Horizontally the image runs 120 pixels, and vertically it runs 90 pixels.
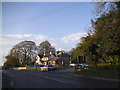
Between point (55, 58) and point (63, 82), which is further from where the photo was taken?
point (55, 58)

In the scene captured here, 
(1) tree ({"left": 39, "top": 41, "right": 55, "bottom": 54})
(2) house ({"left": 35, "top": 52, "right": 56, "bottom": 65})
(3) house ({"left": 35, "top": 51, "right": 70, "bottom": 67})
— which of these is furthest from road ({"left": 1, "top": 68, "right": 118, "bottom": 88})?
(2) house ({"left": 35, "top": 52, "right": 56, "bottom": 65})

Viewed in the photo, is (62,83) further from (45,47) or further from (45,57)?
(45,57)

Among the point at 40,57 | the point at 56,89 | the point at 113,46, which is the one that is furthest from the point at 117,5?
the point at 40,57

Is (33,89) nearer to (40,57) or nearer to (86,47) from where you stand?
(86,47)

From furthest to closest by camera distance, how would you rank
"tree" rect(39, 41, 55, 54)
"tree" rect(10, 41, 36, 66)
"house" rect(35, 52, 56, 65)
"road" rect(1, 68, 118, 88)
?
"house" rect(35, 52, 56, 65) < "tree" rect(39, 41, 55, 54) < "tree" rect(10, 41, 36, 66) < "road" rect(1, 68, 118, 88)

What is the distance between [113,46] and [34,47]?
2382 inches

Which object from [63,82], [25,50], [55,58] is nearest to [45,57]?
[55,58]

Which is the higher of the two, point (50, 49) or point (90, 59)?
point (50, 49)

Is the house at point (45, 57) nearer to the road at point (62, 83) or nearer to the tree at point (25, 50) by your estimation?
the tree at point (25, 50)

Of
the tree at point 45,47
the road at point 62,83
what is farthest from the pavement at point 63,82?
the tree at point 45,47

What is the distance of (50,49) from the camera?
85.6 metres

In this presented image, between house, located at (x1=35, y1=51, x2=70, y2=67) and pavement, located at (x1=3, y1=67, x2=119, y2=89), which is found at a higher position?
house, located at (x1=35, y1=51, x2=70, y2=67)

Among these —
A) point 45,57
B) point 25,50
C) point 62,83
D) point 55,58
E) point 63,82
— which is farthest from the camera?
point 45,57

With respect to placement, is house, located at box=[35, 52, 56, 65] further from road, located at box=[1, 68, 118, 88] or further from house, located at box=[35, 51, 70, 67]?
road, located at box=[1, 68, 118, 88]
